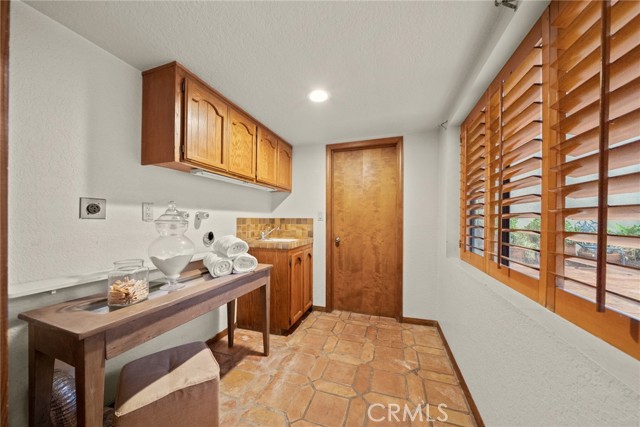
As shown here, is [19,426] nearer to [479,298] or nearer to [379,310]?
[479,298]

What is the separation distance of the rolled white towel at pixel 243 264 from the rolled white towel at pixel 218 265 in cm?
4

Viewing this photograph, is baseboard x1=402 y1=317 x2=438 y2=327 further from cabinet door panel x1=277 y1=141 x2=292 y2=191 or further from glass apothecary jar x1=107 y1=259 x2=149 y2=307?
glass apothecary jar x1=107 y1=259 x2=149 y2=307

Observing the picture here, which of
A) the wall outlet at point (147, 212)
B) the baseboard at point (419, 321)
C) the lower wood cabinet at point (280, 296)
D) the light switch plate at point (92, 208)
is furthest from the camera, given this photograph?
the baseboard at point (419, 321)

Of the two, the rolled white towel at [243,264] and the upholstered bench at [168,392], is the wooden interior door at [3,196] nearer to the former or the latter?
the upholstered bench at [168,392]

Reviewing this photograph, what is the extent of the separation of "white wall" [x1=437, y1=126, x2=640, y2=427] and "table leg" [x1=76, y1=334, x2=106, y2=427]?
5.21 feet

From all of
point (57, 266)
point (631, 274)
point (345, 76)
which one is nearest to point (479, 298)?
point (631, 274)

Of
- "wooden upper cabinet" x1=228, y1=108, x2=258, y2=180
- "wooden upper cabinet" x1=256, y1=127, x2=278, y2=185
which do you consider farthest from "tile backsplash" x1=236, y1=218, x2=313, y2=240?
"wooden upper cabinet" x1=228, y1=108, x2=258, y2=180

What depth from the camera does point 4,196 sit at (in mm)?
921

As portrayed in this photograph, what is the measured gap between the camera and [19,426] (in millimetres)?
1064

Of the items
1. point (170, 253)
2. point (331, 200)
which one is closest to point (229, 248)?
point (170, 253)

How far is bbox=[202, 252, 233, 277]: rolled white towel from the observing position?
1607 millimetres

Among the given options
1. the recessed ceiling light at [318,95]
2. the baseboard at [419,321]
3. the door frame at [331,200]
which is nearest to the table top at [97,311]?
the recessed ceiling light at [318,95]

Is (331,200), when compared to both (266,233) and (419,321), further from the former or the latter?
(419,321)

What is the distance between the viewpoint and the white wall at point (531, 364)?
57 centimetres
